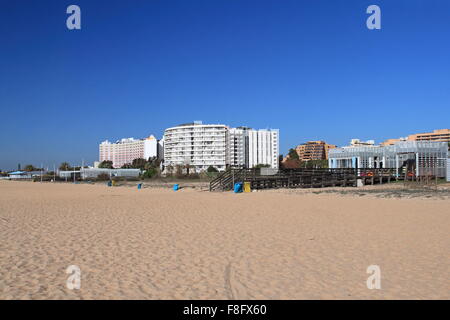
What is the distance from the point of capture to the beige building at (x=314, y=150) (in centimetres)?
18088

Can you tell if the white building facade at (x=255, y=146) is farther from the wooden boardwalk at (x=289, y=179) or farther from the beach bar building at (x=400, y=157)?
the wooden boardwalk at (x=289, y=179)

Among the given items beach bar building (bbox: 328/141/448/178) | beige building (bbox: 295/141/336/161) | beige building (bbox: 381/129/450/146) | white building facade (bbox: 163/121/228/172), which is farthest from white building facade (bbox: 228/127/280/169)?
beach bar building (bbox: 328/141/448/178)

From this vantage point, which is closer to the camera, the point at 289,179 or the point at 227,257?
the point at 227,257

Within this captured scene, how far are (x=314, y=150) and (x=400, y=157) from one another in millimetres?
148805

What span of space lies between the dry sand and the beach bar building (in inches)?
923

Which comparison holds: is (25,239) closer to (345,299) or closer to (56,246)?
(56,246)

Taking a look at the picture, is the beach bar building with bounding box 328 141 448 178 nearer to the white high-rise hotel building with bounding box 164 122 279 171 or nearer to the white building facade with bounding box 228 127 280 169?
the white high-rise hotel building with bounding box 164 122 279 171

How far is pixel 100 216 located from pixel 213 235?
5591 mm

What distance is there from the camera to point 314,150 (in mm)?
183000

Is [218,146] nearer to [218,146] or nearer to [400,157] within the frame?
[218,146]

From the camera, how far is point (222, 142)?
128 m

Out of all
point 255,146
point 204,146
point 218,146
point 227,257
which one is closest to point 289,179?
point 227,257

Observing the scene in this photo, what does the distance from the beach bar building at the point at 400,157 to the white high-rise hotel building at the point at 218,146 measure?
90.5 metres
